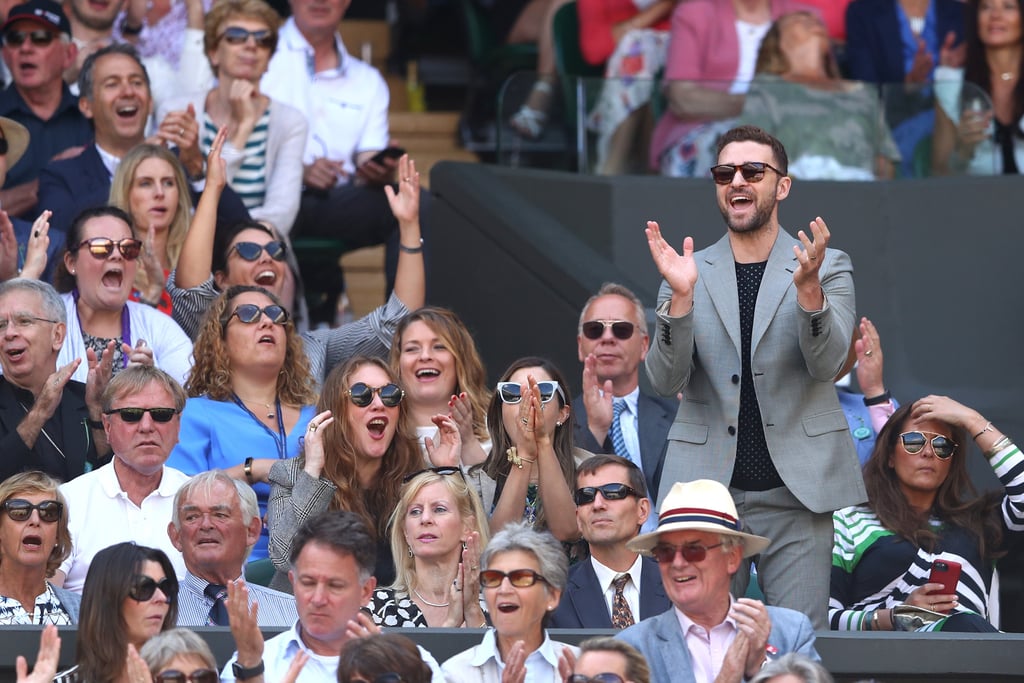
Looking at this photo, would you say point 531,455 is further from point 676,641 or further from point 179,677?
point 179,677

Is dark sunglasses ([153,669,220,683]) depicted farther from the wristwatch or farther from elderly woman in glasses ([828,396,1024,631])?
elderly woman in glasses ([828,396,1024,631])

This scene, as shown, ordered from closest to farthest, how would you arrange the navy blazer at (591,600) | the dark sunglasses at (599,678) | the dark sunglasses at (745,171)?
the dark sunglasses at (599,678), the dark sunglasses at (745,171), the navy blazer at (591,600)

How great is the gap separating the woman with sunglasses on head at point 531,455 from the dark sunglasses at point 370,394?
0.36 metres

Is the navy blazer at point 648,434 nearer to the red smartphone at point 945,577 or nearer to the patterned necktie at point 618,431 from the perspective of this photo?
the patterned necktie at point 618,431

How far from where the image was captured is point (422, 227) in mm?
10391

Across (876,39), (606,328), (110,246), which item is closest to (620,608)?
(606,328)

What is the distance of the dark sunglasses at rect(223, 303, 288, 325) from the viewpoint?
315 inches

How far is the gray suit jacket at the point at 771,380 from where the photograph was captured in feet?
21.5

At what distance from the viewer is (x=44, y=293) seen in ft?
25.0

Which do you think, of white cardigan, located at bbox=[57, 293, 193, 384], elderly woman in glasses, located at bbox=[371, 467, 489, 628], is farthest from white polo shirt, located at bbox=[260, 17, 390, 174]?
elderly woman in glasses, located at bbox=[371, 467, 489, 628]

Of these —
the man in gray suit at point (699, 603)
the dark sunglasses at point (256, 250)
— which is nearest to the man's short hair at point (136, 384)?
the dark sunglasses at point (256, 250)

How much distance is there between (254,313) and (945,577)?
2.87 m

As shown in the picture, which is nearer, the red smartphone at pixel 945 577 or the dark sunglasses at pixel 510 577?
the dark sunglasses at pixel 510 577

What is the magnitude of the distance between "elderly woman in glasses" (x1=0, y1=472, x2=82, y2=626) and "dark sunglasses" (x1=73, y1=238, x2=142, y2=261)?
4.94 feet
